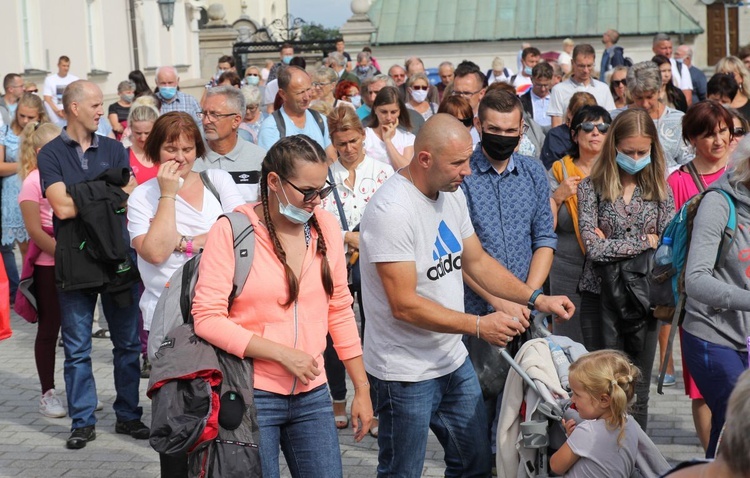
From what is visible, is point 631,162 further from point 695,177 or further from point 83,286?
point 83,286

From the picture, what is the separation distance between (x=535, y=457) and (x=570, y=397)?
0.31m

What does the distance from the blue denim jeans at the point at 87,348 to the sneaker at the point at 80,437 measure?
0.04 meters

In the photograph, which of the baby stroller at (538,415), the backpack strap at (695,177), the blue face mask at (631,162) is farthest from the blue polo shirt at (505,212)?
the backpack strap at (695,177)

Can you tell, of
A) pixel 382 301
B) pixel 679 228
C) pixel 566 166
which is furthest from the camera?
pixel 566 166

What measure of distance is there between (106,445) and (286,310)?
3.22 m

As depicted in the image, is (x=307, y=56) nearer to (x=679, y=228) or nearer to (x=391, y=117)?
(x=391, y=117)

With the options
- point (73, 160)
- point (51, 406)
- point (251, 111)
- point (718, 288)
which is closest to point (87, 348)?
point (51, 406)

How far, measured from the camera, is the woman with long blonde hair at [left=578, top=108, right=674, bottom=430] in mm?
6238

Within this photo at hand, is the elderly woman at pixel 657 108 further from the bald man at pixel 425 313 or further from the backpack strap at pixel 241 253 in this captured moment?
the backpack strap at pixel 241 253

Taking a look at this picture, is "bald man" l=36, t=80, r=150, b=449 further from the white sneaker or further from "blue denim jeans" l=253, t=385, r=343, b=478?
"blue denim jeans" l=253, t=385, r=343, b=478

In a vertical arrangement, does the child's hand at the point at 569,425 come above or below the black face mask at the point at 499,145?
below

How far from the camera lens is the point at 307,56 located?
108ft

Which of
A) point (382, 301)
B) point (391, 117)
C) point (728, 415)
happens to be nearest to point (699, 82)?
point (391, 117)

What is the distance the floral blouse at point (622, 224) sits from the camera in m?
6.27
